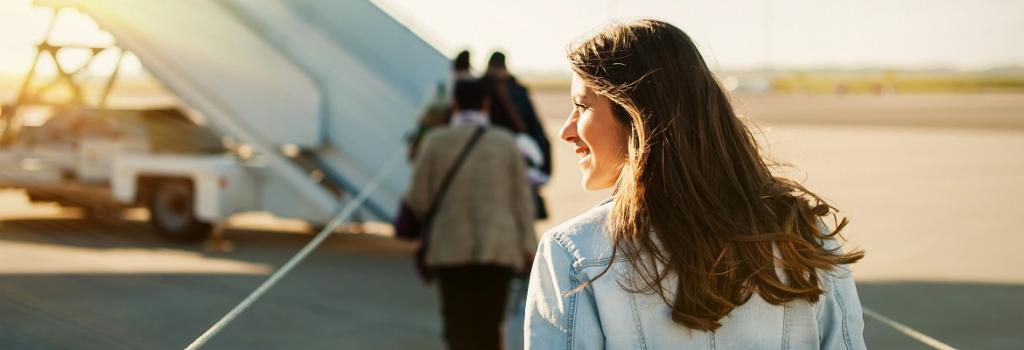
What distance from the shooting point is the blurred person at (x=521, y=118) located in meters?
7.37

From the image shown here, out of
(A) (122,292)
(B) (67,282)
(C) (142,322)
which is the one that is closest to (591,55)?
(C) (142,322)

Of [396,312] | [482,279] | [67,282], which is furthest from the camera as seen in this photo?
[67,282]

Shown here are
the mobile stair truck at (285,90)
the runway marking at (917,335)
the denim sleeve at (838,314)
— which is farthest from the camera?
the mobile stair truck at (285,90)

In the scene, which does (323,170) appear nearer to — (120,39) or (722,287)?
(120,39)

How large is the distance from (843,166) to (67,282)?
14.2m

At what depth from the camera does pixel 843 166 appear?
1895cm

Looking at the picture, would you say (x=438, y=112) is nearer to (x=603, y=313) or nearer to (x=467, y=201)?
(x=467, y=201)

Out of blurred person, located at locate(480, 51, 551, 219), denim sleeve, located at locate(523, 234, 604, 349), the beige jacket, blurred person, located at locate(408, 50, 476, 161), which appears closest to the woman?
denim sleeve, located at locate(523, 234, 604, 349)

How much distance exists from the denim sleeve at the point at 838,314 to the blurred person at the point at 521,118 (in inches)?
212

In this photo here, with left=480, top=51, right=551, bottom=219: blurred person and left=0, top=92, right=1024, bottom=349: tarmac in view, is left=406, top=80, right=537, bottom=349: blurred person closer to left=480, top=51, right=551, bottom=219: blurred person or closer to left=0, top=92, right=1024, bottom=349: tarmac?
left=0, top=92, right=1024, bottom=349: tarmac

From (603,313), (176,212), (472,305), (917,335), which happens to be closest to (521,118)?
(472,305)

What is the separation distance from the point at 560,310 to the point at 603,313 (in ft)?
0.24

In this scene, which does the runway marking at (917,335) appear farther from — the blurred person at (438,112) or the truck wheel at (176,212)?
the truck wheel at (176,212)

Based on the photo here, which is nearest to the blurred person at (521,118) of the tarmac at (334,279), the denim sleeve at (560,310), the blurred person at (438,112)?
the blurred person at (438,112)
